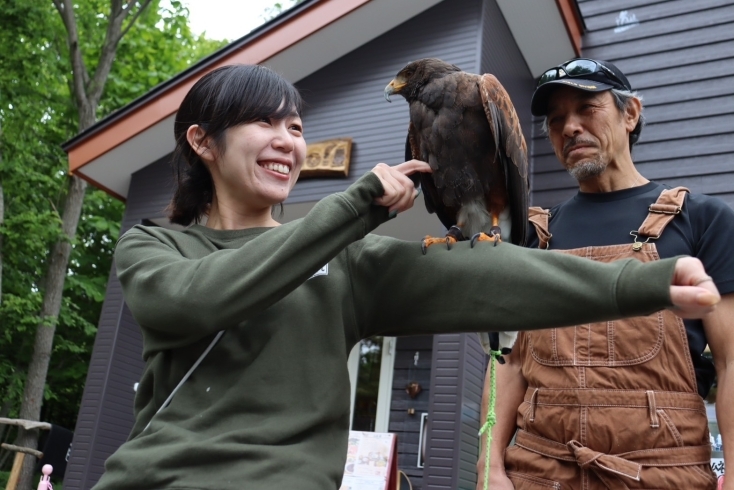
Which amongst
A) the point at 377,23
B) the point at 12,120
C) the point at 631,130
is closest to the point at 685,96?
the point at 377,23

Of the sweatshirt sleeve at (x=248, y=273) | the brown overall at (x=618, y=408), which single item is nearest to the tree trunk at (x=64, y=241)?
the brown overall at (x=618, y=408)

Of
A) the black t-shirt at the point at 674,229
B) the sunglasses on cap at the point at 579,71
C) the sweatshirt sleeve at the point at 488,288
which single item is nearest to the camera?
the sweatshirt sleeve at the point at 488,288

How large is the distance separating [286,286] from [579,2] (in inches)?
276

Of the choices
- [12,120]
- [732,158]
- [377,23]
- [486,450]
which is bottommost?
[486,450]

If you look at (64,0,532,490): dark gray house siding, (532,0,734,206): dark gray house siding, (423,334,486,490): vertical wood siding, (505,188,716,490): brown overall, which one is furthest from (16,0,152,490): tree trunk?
(505,188,716,490): brown overall

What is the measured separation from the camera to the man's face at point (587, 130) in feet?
8.61

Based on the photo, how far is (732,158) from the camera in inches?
243

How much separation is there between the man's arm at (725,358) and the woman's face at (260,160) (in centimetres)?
137

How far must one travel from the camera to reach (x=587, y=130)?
266 cm

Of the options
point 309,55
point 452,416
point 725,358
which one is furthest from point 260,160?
point 309,55

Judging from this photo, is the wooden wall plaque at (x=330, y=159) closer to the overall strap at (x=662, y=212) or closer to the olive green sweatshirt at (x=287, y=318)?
the overall strap at (x=662, y=212)

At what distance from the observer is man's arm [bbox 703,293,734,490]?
221 cm

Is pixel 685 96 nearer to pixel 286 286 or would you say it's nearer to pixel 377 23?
pixel 377 23

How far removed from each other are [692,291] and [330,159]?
5971 mm
